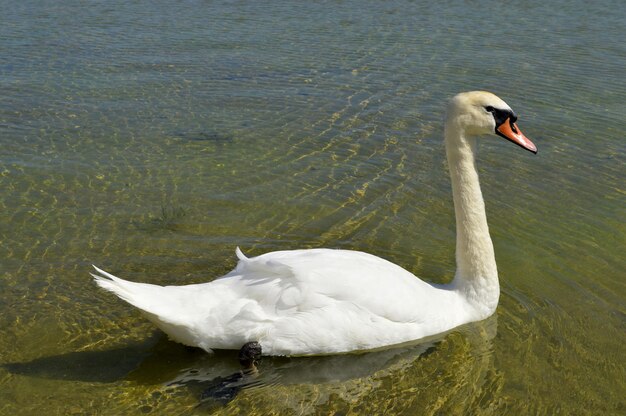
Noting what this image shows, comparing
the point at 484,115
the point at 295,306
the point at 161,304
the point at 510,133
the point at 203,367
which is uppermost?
the point at 484,115

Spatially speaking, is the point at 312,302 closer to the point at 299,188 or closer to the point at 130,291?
the point at 130,291

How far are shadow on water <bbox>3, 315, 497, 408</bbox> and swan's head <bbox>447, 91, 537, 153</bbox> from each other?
4.93ft

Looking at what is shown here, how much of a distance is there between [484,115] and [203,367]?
2.51 metres

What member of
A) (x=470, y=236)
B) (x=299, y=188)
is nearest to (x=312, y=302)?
(x=470, y=236)

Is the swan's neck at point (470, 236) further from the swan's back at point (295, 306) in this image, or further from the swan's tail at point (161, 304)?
the swan's tail at point (161, 304)

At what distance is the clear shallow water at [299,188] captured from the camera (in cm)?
498

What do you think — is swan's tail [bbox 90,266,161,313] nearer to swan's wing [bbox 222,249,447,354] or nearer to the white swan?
the white swan

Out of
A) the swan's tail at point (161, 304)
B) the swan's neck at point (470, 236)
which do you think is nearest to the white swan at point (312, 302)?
the swan's tail at point (161, 304)

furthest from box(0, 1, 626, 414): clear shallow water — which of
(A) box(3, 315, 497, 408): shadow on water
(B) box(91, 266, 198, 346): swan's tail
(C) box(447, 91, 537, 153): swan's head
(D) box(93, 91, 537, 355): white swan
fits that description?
(C) box(447, 91, 537, 153): swan's head

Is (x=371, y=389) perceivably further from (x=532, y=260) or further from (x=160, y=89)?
(x=160, y=89)

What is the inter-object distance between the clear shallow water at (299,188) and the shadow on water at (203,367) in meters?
0.02

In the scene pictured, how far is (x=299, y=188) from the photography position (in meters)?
7.83

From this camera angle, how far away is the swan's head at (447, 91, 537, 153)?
218 inches

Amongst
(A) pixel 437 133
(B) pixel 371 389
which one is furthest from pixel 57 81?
(B) pixel 371 389
